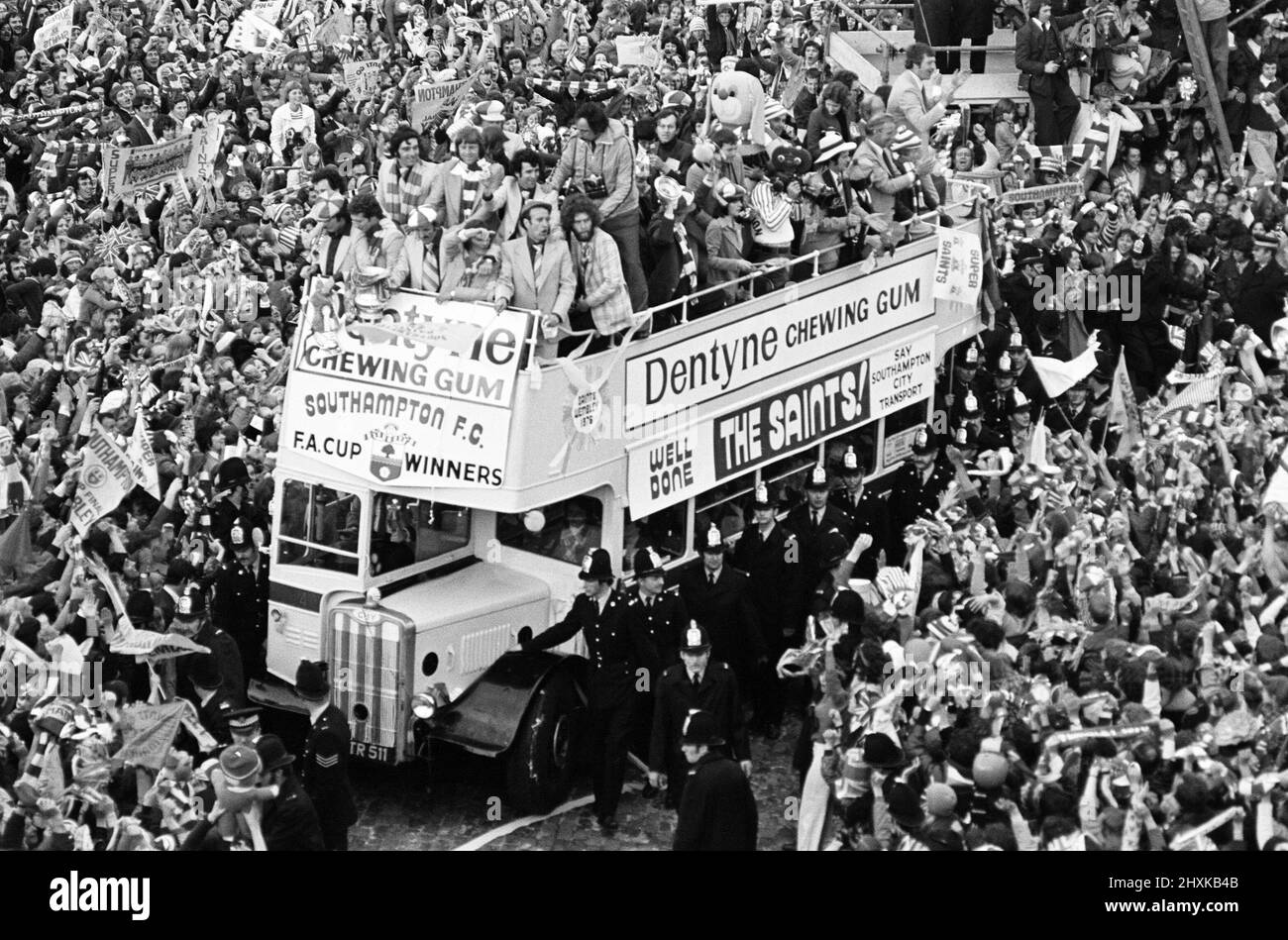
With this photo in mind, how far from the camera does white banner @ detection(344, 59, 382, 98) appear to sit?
27.2 metres

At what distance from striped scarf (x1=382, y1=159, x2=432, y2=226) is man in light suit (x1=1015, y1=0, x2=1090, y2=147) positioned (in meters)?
8.48

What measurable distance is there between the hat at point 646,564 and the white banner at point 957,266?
4117mm

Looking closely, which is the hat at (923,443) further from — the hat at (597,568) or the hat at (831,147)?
the hat at (597,568)

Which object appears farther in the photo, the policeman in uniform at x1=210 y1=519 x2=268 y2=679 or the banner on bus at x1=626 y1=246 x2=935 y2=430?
the banner on bus at x1=626 y1=246 x2=935 y2=430

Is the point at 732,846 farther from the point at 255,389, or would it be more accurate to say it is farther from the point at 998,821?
the point at 255,389

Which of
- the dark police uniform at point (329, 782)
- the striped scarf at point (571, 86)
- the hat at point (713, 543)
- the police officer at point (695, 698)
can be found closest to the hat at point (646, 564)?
the hat at point (713, 543)

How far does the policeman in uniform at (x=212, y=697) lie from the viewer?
53.2ft

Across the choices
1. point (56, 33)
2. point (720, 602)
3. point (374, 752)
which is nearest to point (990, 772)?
point (720, 602)

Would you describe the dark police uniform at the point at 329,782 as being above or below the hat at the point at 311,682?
below

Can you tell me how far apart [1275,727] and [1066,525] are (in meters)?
3.59

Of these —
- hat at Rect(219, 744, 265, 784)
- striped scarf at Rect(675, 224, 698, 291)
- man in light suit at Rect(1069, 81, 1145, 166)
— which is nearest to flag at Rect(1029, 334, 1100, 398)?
striped scarf at Rect(675, 224, 698, 291)

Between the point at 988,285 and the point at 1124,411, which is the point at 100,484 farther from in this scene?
the point at 1124,411

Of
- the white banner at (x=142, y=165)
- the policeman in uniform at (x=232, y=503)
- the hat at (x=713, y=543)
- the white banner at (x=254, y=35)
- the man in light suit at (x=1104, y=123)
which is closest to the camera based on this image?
the hat at (x=713, y=543)

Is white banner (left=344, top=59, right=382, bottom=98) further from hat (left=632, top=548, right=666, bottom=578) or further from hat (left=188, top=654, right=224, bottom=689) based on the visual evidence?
hat (left=188, top=654, right=224, bottom=689)
